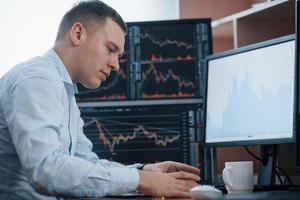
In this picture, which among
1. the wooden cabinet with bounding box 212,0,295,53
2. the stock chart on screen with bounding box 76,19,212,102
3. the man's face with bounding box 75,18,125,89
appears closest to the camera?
the man's face with bounding box 75,18,125,89

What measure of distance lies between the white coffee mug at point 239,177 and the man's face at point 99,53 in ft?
1.57

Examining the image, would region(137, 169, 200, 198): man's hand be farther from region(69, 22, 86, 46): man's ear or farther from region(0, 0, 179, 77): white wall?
region(0, 0, 179, 77): white wall

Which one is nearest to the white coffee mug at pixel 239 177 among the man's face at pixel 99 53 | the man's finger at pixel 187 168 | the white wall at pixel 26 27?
the man's finger at pixel 187 168

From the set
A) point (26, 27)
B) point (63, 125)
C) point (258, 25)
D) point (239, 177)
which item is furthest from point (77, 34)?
point (26, 27)

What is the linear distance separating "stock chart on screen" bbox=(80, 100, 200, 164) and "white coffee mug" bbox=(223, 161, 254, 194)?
759mm

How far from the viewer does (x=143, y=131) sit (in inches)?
104

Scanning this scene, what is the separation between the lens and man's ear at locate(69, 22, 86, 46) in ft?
6.42

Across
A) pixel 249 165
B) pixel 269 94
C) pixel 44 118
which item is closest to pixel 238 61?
pixel 269 94

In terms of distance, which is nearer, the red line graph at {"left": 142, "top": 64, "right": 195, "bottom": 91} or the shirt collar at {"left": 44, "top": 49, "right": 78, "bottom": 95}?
the shirt collar at {"left": 44, "top": 49, "right": 78, "bottom": 95}

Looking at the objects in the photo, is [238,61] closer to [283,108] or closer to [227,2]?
A: [283,108]

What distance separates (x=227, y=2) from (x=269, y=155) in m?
1.24

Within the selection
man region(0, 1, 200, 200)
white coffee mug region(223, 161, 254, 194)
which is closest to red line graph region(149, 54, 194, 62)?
man region(0, 1, 200, 200)

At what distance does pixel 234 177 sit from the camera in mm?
1847

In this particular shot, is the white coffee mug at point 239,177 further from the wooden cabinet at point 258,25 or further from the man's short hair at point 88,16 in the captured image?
the wooden cabinet at point 258,25
